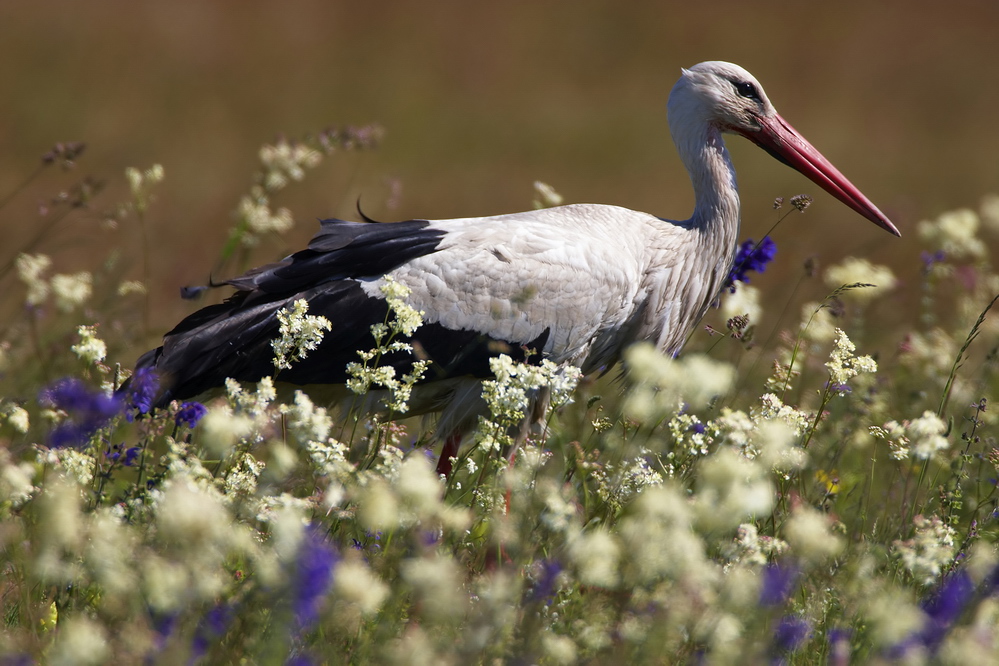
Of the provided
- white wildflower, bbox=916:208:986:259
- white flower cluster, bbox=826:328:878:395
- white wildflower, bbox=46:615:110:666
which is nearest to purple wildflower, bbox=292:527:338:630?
white wildflower, bbox=46:615:110:666

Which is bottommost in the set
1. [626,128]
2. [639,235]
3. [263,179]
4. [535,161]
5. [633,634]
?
[633,634]

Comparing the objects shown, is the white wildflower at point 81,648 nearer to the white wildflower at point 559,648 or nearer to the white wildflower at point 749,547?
the white wildflower at point 559,648

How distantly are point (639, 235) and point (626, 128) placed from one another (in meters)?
10.3

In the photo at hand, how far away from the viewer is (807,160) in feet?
14.4

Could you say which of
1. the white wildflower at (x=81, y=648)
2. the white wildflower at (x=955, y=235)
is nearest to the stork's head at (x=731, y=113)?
the white wildflower at (x=955, y=235)

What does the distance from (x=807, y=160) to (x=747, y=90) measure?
1.19 feet

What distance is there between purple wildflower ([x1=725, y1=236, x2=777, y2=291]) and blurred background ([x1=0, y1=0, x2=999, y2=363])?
16.6 ft

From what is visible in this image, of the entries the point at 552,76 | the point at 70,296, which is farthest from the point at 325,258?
the point at 552,76

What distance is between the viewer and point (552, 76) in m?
15.6

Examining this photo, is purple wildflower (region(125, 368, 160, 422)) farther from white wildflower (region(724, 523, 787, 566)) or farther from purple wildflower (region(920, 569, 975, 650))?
purple wildflower (region(920, 569, 975, 650))

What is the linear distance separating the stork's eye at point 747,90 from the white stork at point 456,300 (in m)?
0.66

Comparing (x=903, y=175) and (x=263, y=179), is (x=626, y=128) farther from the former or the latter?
(x=263, y=179)

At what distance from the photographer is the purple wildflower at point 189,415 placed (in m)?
2.37

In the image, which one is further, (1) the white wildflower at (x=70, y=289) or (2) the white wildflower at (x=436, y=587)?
(1) the white wildflower at (x=70, y=289)
